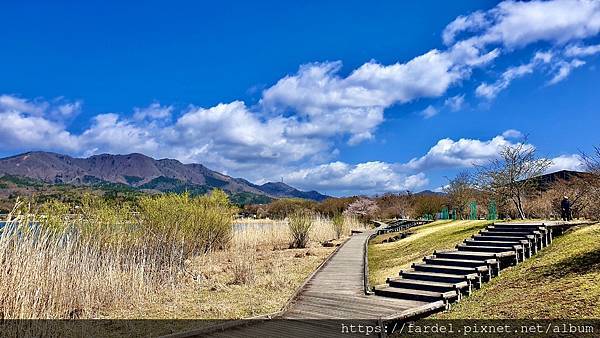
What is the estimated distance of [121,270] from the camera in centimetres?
1024

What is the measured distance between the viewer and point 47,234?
8.45 meters

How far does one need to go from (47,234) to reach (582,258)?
36.2ft

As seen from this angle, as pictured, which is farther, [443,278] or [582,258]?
[443,278]

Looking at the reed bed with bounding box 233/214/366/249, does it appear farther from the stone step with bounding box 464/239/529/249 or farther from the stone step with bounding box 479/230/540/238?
the stone step with bounding box 479/230/540/238

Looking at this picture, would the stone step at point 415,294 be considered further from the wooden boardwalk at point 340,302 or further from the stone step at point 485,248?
the stone step at point 485,248

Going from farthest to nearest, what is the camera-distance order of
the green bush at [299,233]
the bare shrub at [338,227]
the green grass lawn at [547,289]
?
the bare shrub at [338,227] → the green bush at [299,233] → the green grass lawn at [547,289]

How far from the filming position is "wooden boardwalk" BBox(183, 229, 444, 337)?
7527mm

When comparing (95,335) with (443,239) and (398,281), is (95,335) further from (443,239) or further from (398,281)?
(443,239)

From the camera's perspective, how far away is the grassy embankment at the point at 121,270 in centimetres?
Answer: 752

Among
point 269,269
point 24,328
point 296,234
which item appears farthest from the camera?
point 296,234

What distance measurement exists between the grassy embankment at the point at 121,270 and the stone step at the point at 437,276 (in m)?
3.01

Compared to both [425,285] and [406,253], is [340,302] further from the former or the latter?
[406,253]

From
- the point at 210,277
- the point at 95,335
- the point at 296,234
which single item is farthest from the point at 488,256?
the point at 296,234

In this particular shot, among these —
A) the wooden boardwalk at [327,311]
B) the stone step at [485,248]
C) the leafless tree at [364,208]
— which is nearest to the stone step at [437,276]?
the wooden boardwalk at [327,311]
